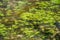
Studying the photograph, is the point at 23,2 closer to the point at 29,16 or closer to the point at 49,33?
the point at 29,16

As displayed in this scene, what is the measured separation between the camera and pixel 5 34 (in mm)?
5402

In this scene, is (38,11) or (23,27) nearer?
(23,27)

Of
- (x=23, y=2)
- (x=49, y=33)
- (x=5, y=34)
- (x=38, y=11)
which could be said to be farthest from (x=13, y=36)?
(x=23, y=2)

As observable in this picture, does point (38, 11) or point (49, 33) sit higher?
point (38, 11)

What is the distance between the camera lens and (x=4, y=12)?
635 cm

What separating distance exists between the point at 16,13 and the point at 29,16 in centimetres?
52

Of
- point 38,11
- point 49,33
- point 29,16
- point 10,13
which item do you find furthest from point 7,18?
point 49,33

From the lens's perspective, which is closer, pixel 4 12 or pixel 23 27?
pixel 23 27

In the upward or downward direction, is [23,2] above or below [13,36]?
above

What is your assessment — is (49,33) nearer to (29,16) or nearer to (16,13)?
(29,16)

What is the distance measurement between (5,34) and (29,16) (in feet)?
3.79

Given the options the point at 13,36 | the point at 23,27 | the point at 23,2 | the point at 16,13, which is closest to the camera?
the point at 13,36

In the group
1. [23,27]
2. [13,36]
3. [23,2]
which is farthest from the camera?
[23,2]

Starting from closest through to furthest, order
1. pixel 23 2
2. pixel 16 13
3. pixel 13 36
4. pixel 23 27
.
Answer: pixel 13 36 < pixel 23 27 < pixel 16 13 < pixel 23 2
